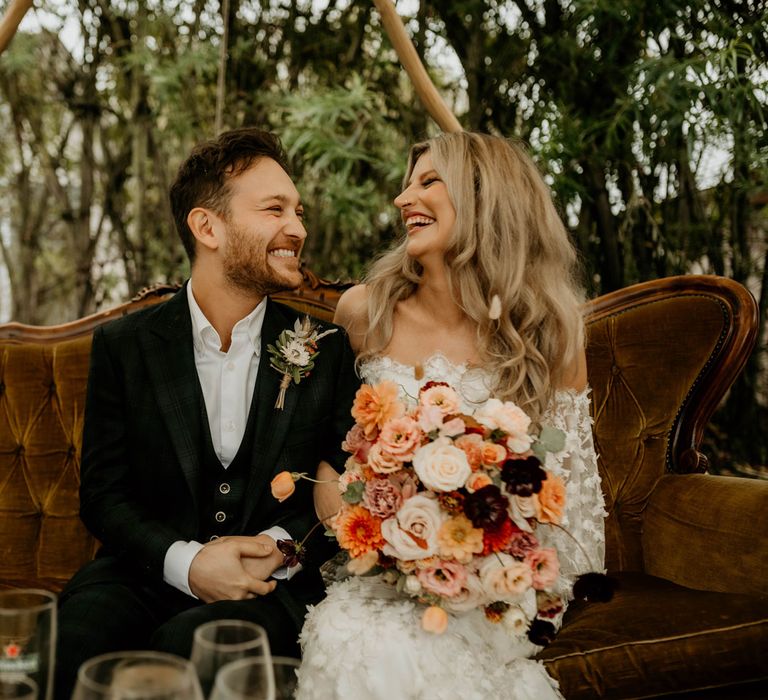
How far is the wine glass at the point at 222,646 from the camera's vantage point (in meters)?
0.73

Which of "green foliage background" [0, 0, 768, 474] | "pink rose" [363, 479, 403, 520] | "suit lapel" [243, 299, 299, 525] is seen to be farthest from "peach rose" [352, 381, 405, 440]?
"green foliage background" [0, 0, 768, 474]

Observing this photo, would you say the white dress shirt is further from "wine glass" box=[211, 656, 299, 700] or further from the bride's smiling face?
"wine glass" box=[211, 656, 299, 700]

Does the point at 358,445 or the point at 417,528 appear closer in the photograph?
the point at 417,528

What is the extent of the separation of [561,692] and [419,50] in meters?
2.72

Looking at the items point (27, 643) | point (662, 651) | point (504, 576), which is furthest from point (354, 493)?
point (662, 651)

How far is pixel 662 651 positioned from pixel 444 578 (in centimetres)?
70

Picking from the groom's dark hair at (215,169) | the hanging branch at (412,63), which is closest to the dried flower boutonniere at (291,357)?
the groom's dark hair at (215,169)

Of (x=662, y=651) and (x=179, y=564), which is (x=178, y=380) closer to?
(x=179, y=564)

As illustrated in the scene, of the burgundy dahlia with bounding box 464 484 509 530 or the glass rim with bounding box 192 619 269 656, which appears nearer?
the glass rim with bounding box 192 619 269 656

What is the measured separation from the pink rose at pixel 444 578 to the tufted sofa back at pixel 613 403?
1203mm

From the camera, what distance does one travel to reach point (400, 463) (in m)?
1.24

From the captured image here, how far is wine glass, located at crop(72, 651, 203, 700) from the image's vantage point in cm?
64

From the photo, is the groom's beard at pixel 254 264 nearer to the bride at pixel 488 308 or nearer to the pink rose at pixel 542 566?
the bride at pixel 488 308

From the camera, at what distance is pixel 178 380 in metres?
1.77
